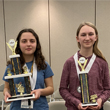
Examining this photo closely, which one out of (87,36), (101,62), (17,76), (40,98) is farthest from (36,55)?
(101,62)

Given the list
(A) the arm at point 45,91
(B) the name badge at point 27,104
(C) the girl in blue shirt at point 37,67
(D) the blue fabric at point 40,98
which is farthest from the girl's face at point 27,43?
(B) the name badge at point 27,104

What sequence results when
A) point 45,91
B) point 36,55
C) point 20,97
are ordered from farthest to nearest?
point 36,55 → point 45,91 → point 20,97

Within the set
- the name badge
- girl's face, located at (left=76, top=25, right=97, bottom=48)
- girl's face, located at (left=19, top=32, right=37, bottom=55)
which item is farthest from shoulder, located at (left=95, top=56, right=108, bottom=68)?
the name badge

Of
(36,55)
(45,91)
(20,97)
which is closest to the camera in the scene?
(20,97)

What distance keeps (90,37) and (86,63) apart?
0.89 feet

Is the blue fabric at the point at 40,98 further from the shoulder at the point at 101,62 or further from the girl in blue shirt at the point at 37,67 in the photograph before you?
the shoulder at the point at 101,62

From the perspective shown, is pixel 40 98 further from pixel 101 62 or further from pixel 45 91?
pixel 101 62

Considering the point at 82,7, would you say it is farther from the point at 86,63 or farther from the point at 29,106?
the point at 29,106

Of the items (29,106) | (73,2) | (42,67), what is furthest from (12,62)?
(73,2)

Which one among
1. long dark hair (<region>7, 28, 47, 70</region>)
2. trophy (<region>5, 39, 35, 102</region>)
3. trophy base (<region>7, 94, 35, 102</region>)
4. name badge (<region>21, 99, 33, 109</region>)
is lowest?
name badge (<region>21, 99, 33, 109</region>)

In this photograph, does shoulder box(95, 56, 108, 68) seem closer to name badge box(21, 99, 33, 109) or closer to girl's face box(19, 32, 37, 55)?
girl's face box(19, 32, 37, 55)

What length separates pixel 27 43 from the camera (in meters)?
1.34

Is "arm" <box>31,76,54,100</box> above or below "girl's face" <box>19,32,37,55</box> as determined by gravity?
below

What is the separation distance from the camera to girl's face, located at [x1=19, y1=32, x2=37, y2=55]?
4.41 ft
